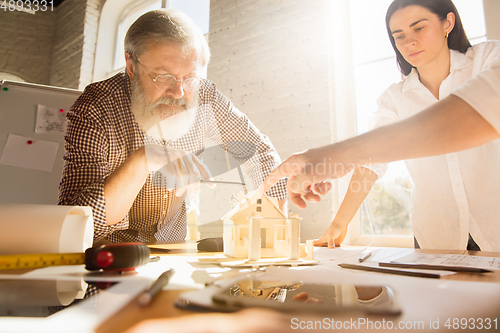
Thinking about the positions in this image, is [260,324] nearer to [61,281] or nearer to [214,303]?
[214,303]

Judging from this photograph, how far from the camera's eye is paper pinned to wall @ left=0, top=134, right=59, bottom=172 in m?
1.76

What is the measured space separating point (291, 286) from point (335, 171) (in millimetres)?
391

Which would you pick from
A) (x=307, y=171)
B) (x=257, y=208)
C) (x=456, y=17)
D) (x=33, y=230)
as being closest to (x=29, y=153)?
(x=33, y=230)

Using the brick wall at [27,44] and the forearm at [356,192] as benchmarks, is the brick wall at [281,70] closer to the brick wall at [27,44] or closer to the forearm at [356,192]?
the forearm at [356,192]

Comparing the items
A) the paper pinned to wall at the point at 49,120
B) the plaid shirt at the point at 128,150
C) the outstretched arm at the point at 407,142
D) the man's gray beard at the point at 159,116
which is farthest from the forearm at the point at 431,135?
the paper pinned to wall at the point at 49,120

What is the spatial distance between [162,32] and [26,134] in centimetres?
116

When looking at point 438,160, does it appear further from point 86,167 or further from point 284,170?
point 86,167

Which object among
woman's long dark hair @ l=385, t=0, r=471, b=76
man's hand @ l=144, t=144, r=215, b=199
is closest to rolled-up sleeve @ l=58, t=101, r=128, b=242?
man's hand @ l=144, t=144, r=215, b=199

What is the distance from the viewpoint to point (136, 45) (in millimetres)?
1291

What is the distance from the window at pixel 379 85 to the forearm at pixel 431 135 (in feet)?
4.31

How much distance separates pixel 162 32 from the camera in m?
1.23

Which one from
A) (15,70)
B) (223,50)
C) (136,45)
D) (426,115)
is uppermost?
(15,70)

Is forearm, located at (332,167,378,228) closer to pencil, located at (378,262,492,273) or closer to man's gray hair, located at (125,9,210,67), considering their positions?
pencil, located at (378,262,492,273)

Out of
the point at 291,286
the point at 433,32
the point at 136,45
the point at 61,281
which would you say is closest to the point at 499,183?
the point at 433,32
